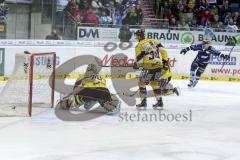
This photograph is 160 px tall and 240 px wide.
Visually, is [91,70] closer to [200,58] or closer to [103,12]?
[200,58]

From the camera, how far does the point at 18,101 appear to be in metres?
11.8

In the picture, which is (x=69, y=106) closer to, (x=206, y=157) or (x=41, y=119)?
(x=41, y=119)

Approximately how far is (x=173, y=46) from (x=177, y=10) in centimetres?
400

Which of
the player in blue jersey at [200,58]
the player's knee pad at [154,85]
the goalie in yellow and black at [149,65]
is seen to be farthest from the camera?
the player in blue jersey at [200,58]

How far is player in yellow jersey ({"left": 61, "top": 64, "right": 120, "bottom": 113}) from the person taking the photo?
11.5 meters

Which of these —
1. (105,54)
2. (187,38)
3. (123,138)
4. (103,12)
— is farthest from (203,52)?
(123,138)

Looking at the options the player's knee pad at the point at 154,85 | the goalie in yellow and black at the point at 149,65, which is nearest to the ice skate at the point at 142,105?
the goalie in yellow and black at the point at 149,65

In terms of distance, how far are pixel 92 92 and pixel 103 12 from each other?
10.2 meters

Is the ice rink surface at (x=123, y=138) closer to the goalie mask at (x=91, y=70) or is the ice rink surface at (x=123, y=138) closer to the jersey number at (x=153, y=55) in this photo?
the goalie mask at (x=91, y=70)

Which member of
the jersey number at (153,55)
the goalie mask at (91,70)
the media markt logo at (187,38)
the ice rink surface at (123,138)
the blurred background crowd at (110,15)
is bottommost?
the ice rink surface at (123,138)

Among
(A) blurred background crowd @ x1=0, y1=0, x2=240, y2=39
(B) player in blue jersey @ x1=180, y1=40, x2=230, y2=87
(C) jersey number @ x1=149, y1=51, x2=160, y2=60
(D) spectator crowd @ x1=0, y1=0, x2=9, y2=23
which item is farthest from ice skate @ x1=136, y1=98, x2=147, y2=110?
(D) spectator crowd @ x1=0, y1=0, x2=9, y2=23

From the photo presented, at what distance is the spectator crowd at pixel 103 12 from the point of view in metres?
20.5

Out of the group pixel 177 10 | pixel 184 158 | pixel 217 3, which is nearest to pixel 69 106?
pixel 184 158

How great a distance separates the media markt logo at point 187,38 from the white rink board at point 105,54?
522 millimetres
